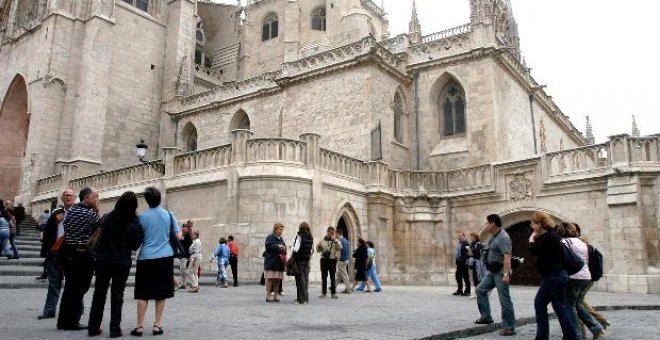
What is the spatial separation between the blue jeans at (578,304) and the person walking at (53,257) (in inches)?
248

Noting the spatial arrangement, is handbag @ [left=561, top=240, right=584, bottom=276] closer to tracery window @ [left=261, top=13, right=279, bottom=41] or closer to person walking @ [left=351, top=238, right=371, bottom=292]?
person walking @ [left=351, top=238, right=371, bottom=292]

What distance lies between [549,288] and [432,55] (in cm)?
1915

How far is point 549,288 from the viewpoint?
5859 millimetres

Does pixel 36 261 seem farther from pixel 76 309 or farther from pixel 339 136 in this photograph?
pixel 339 136

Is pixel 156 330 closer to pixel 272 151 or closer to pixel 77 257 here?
pixel 77 257

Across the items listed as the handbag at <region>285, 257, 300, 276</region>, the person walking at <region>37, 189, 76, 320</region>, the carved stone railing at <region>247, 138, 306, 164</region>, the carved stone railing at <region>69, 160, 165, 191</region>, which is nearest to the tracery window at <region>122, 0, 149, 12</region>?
the carved stone railing at <region>69, 160, 165, 191</region>

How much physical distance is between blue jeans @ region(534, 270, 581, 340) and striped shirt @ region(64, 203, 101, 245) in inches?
207

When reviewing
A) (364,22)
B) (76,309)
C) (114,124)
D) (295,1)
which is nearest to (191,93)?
(114,124)

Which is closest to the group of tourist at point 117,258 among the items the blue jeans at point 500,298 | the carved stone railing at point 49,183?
the blue jeans at point 500,298

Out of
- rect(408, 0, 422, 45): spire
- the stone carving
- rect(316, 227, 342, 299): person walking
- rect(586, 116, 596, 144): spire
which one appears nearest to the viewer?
rect(316, 227, 342, 299): person walking

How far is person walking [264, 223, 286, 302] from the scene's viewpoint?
1047 cm

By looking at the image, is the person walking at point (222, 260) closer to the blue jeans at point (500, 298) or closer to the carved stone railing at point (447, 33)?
the blue jeans at point (500, 298)

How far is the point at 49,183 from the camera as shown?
1055 inches

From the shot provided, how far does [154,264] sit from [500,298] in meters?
4.30
